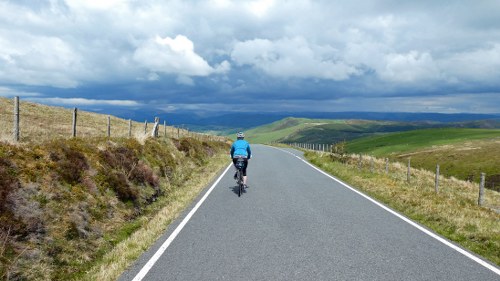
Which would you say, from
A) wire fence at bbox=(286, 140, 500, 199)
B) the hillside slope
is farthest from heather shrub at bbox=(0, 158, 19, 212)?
wire fence at bbox=(286, 140, 500, 199)

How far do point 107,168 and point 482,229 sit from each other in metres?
10.1

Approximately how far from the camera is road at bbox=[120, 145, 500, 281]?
5.86 meters

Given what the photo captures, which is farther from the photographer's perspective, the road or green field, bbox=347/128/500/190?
green field, bbox=347/128/500/190

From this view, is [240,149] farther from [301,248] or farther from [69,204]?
[301,248]

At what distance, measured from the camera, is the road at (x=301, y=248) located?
5.86m

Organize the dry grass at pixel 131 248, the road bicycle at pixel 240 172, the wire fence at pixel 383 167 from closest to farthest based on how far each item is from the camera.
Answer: the dry grass at pixel 131 248
the road bicycle at pixel 240 172
the wire fence at pixel 383 167

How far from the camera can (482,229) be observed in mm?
8906

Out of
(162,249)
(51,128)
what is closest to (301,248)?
(162,249)

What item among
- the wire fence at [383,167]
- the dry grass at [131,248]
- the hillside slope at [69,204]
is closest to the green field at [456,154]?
the wire fence at [383,167]

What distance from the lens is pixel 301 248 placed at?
7.12 metres

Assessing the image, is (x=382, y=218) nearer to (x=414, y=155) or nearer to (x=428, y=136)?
(x=414, y=155)

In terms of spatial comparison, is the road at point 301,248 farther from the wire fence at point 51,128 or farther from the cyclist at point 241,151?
the wire fence at point 51,128

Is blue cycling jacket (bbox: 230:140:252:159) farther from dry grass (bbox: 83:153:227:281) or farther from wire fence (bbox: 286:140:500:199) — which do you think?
wire fence (bbox: 286:140:500:199)

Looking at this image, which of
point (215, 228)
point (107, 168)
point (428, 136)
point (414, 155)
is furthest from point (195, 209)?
point (428, 136)
